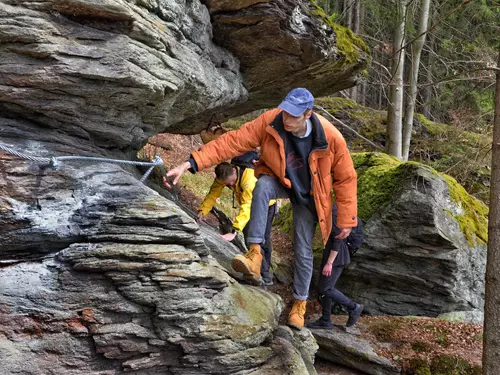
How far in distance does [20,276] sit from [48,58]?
2285mm

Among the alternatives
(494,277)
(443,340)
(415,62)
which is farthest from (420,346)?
(415,62)

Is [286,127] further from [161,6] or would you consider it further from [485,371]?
[485,371]

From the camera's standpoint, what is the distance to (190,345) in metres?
5.08

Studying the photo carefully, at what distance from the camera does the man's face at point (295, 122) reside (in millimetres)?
5449

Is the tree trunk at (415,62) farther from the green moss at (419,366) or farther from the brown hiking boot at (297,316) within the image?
the brown hiking boot at (297,316)

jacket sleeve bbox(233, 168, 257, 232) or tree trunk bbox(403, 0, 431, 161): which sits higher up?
tree trunk bbox(403, 0, 431, 161)

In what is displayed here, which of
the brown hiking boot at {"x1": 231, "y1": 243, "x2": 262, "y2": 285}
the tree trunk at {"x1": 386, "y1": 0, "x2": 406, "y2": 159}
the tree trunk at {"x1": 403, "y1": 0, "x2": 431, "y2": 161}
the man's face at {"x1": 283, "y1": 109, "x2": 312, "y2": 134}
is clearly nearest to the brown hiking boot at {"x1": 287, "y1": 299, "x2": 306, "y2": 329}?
the brown hiking boot at {"x1": 231, "y1": 243, "x2": 262, "y2": 285}

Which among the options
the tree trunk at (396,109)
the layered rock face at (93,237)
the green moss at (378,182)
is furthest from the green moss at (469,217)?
the layered rock face at (93,237)

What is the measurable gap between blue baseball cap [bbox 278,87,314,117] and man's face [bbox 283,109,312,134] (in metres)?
0.09

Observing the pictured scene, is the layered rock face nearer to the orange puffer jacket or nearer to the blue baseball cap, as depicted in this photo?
the orange puffer jacket

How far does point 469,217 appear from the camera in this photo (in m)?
9.97

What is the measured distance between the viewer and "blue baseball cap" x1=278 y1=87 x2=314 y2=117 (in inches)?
209

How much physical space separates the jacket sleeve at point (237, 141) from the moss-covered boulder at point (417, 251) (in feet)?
15.1

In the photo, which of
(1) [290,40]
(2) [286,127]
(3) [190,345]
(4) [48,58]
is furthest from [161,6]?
(3) [190,345]
